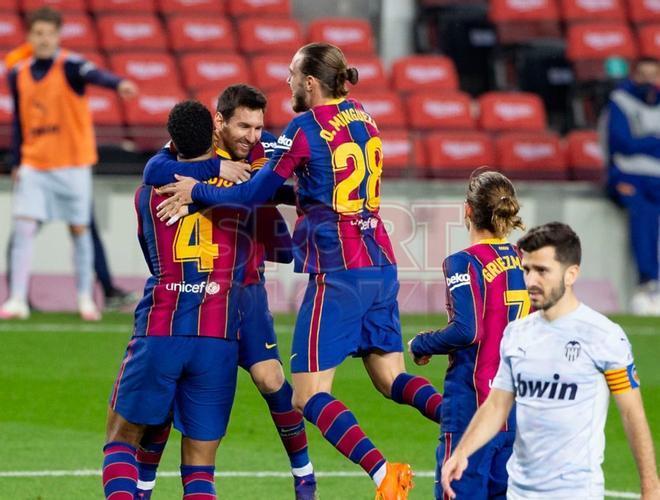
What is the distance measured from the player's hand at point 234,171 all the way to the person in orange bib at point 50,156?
562 centimetres

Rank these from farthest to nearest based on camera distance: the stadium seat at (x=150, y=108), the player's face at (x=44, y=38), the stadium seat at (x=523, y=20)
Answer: the stadium seat at (x=523, y=20) → the stadium seat at (x=150, y=108) → the player's face at (x=44, y=38)

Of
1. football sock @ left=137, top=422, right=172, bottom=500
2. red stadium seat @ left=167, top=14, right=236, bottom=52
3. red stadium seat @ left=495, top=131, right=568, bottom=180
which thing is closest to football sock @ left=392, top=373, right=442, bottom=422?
football sock @ left=137, top=422, right=172, bottom=500

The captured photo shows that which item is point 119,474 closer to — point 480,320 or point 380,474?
point 380,474

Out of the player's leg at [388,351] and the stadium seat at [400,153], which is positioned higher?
the stadium seat at [400,153]

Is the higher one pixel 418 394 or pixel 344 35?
pixel 344 35

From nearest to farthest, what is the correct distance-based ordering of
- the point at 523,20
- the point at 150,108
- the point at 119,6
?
the point at 150,108 → the point at 119,6 → the point at 523,20

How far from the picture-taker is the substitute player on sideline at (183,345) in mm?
5844

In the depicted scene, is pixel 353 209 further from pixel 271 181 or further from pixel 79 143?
pixel 79 143

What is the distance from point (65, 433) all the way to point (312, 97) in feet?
10.0

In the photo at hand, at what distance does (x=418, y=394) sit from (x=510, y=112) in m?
8.56

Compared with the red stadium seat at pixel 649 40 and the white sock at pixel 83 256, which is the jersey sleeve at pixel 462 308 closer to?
the white sock at pixel 83 256

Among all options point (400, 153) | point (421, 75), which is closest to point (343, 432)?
point (400, 153)

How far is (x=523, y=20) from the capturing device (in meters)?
15.9

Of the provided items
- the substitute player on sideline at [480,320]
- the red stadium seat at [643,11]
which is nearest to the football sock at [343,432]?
the substitute player on sideline at [480,320]
